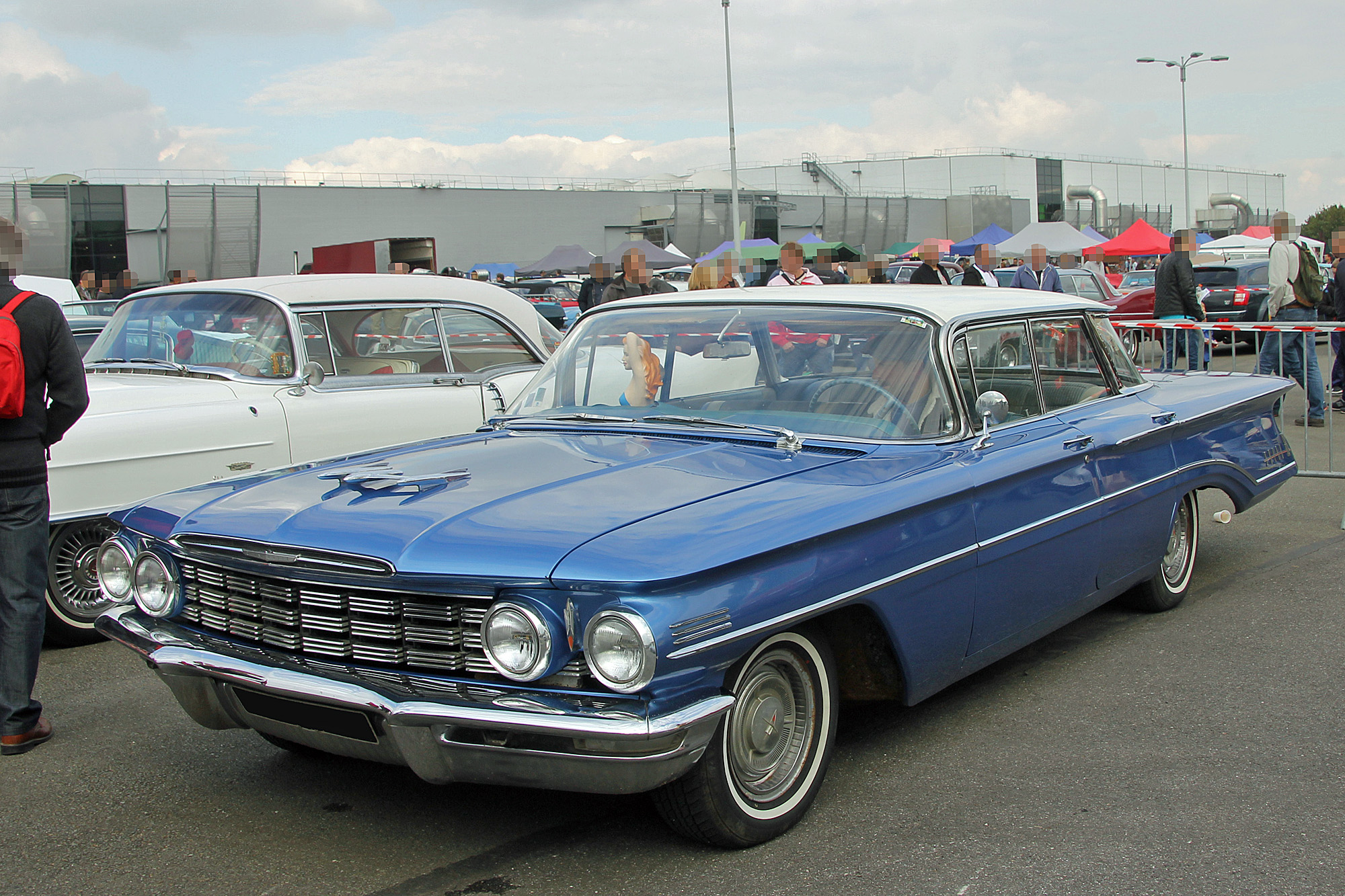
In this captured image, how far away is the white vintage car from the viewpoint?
5.35m

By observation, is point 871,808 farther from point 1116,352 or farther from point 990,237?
point 990,237

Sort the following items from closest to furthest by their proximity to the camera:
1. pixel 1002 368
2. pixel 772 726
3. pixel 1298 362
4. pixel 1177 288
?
pixel 772 726, pixel 1002 368, pixel 1298 362, pixel 1177 288

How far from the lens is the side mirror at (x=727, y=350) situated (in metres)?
4.34

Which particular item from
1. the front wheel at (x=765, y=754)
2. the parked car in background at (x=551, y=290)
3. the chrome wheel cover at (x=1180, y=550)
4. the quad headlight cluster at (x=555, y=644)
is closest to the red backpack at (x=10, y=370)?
the quad headlight cluster at (x=555, y=644)

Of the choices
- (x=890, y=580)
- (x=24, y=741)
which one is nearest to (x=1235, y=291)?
(x=890, y=580)

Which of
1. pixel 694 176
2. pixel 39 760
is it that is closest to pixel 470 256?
pixel 694 176

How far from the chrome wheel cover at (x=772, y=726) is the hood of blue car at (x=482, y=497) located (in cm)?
51

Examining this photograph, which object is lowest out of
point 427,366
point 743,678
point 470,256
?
point 743,678

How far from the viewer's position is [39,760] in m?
4.07

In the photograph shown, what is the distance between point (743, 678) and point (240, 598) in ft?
4.63

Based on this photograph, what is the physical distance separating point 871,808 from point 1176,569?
271 centimetres

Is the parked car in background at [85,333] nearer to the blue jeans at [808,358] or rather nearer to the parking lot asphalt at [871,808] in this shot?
the parking lot asphalt at [871,808]

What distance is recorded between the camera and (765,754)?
329cm

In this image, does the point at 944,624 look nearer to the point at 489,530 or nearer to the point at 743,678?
the point at 743,678
